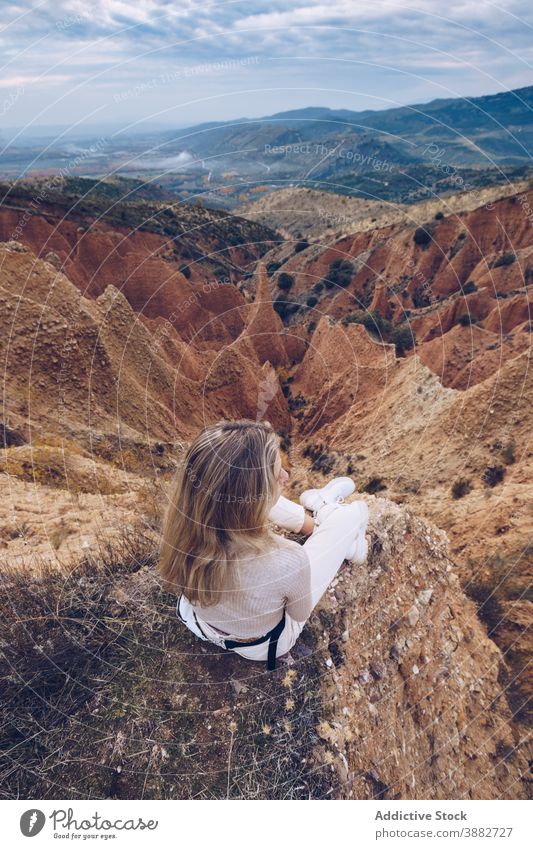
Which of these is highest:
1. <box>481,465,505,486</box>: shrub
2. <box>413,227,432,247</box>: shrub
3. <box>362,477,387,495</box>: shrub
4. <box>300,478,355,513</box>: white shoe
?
<box>413,227,432,247</box>: shrub

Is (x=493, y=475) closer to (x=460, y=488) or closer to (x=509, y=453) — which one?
(x=509, y=453)

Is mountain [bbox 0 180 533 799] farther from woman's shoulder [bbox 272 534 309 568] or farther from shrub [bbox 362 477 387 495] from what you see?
woman's shoulder [bbox 272 534 309 568]

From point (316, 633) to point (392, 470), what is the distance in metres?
7.90

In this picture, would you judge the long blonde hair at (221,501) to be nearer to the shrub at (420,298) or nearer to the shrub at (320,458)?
the shrub at (320,458)

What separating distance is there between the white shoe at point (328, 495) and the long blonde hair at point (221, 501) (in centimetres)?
195

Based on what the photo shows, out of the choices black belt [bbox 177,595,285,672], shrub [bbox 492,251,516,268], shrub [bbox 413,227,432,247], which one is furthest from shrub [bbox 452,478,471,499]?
shrub [bbox 413,227,432,247]

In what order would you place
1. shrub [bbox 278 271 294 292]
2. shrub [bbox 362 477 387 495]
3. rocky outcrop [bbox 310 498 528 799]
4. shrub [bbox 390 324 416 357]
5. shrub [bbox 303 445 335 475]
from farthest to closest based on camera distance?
shrub [bbox 278 271 294 292]
shrub [bbox 390 324 416 357]
shrub [bbox 303 445 335 475]
shrub [bbox 362 477 387 495]
rocky outcrop [bbox 310 498 528 799]

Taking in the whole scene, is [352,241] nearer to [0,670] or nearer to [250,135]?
[0,670]

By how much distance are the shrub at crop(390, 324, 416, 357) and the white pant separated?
67.5ft

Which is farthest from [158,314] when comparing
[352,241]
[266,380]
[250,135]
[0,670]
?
[250,135]

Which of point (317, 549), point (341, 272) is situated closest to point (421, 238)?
point (341, 272)

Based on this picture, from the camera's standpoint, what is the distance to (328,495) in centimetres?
506

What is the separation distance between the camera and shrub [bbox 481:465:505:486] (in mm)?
9305

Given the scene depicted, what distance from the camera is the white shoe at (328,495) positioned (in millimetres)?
5008
